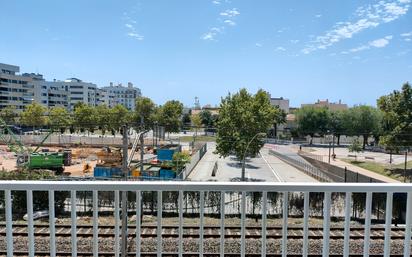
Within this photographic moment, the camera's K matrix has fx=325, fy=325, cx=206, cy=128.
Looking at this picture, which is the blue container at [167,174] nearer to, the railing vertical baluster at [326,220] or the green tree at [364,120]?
the railing vertical baluster at [326,220]

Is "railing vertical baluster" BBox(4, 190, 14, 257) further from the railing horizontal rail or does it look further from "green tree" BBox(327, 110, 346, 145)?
"green tree" BBox(327, 110, 346, 145)

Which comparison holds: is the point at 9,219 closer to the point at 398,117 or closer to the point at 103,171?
the point at 103,171

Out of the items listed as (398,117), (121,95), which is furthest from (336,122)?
(121,95)

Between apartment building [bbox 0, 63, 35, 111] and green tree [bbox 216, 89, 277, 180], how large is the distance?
51556mm

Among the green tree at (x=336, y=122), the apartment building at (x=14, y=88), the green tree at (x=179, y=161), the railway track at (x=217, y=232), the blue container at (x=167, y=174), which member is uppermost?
the apartment building at (x=14, y=88)

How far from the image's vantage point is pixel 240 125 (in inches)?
1216

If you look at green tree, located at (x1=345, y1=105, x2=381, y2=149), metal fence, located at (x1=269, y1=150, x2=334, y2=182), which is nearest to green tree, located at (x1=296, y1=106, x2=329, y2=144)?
green tree, located at (x1=345, y1=105, x2=381, y2=149)

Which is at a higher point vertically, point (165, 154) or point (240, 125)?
point (240, 125)

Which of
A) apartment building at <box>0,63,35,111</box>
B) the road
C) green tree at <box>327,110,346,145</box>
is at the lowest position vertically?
the road

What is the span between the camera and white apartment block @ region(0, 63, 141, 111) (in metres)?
67.2

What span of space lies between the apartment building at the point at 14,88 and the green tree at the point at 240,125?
51556 millimetres

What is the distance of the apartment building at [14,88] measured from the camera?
65750 mm

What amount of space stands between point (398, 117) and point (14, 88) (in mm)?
70396

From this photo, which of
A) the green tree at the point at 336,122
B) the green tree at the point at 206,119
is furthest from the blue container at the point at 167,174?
the green tree at the point at 206,119
